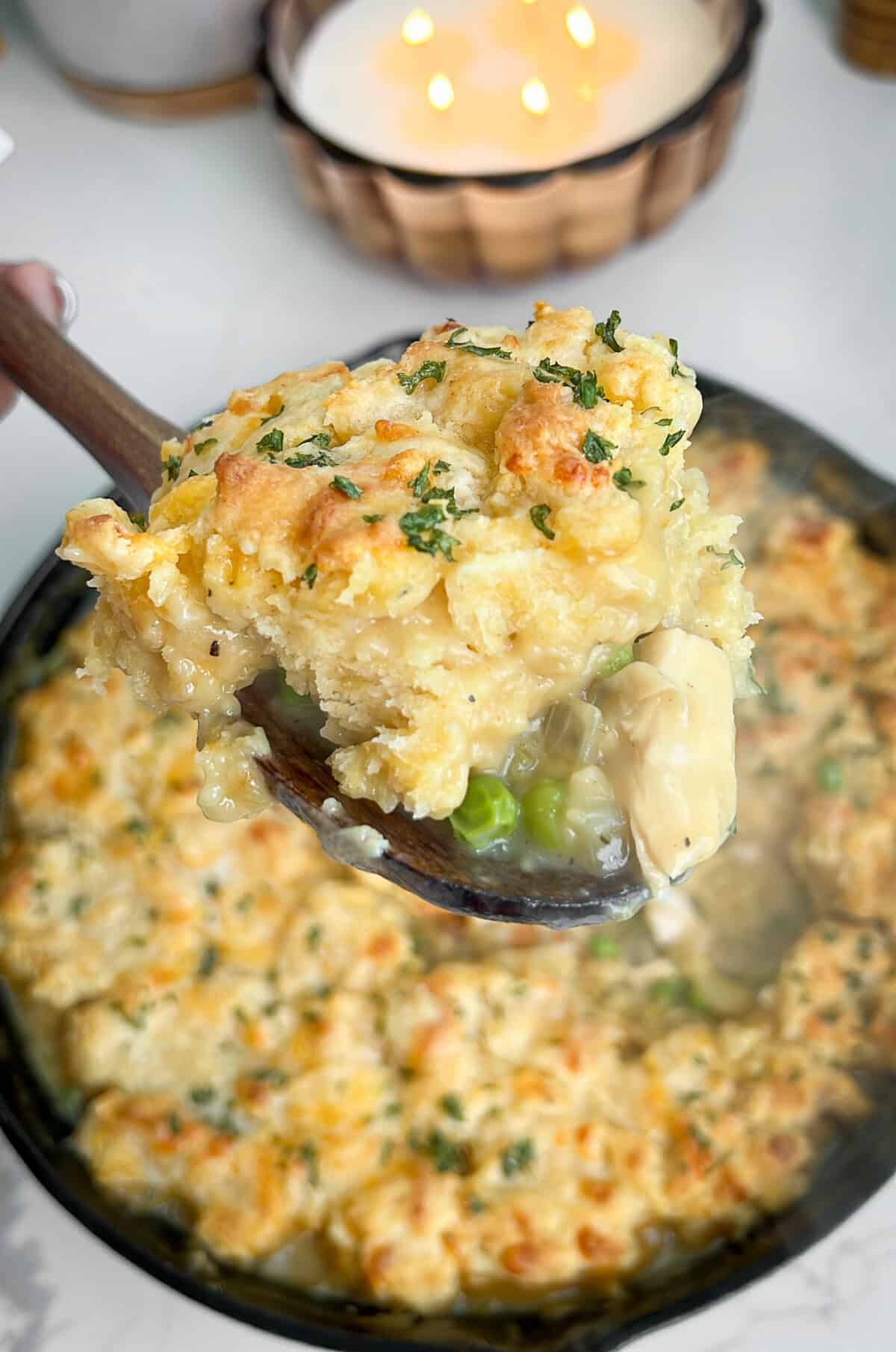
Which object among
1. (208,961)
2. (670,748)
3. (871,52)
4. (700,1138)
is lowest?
(700,1138)

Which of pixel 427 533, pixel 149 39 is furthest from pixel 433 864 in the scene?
pixel 149 39

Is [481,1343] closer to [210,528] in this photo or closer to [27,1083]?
[27,1083]

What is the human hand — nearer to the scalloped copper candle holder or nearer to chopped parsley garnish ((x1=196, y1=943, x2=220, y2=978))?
the scalloped copper candle holder

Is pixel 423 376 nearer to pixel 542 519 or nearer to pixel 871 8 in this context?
pixel 542 519

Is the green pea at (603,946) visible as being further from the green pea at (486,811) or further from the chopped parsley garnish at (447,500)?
the chopped parsley garnish at (447,500)

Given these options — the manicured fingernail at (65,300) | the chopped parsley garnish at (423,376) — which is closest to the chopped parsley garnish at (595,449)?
the chopped parsley garnish at (423,376)

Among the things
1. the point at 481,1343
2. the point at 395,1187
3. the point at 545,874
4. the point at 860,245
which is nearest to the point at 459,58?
the point at 860,245
